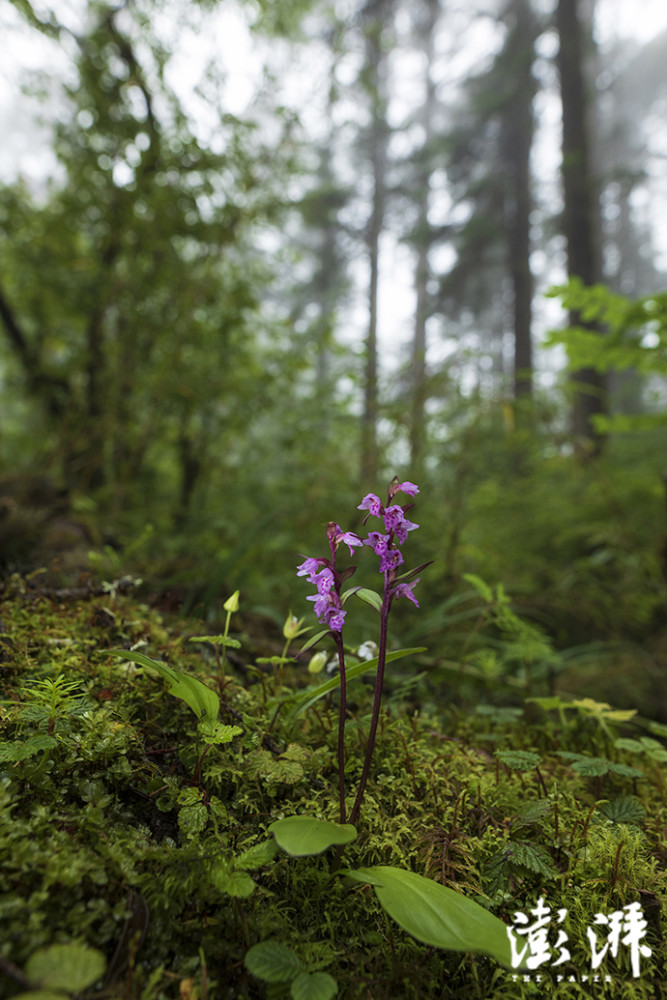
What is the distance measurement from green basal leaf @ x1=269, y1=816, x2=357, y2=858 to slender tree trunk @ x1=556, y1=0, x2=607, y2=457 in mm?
6088

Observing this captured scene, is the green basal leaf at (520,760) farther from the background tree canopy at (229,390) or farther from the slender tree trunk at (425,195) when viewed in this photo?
the slender tree trunk at (425,195)

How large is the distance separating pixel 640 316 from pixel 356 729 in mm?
2816

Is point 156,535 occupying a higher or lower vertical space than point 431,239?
lower

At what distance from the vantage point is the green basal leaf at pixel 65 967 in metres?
0.69

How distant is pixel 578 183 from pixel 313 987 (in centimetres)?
893

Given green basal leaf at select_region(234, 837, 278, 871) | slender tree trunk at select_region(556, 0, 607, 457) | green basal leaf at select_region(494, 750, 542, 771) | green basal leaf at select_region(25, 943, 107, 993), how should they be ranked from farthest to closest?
1. slender tree trunk at select_region(556, 0, 607, 457)
2. green basal leaf at select_region(494, 750, 542, 771)
3. green basal leaf at select_region(234, 837, 278, 871)
4. green basal leaf at select_region(25, 943, 107, 993)

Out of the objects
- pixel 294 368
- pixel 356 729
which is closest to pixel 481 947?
pixel 356 729

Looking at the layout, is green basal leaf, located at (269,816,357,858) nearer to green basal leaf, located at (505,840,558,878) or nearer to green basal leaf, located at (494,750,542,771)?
green basal leaf, located at (505,840,558,878)

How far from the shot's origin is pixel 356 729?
154 centimetres

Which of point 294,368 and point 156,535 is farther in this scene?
point 294,368

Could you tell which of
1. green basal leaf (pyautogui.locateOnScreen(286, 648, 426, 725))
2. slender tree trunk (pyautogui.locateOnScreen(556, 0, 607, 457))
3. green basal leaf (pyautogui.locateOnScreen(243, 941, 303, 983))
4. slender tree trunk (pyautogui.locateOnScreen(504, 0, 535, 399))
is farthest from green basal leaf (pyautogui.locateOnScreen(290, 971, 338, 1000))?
slender tree trunk (pyautogui.locateOnScreen(504, 0, 535, 399))

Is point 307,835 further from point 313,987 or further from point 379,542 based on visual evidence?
point 379,542

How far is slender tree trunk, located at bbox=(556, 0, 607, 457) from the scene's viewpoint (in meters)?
6.41

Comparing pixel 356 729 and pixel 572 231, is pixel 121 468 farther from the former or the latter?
pixel 572 231
